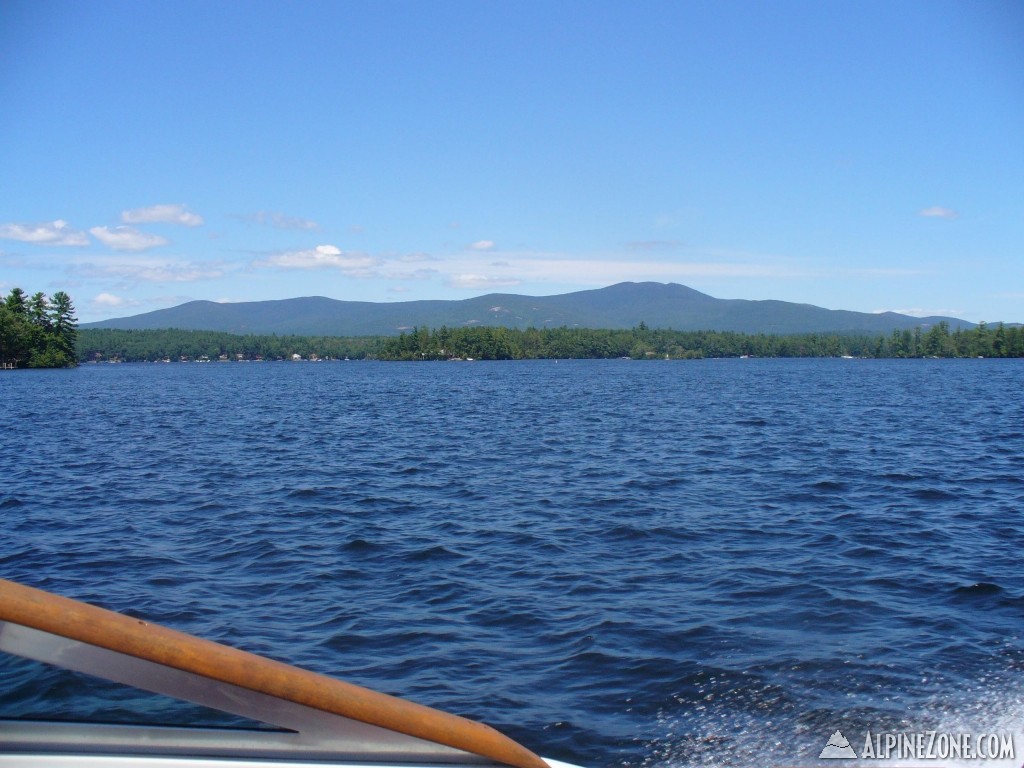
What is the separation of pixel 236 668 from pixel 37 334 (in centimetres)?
17099

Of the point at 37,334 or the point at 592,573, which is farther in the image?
the point at 37,334

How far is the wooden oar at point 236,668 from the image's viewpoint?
95.2 inches

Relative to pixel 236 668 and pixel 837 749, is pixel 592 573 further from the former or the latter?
pixel 236 668

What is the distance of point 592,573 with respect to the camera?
1459 centimetres

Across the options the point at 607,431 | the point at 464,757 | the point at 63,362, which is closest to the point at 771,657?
the point at 464,757

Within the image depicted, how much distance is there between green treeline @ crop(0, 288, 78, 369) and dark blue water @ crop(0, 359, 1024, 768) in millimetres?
134652

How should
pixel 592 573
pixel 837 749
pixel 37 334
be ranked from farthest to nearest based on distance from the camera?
pixel 37 334 → pixel 592 573 → pixel 837 749

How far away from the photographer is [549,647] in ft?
36.5

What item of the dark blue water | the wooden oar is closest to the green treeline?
the dark blue water

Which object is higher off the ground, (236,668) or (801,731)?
(236,668)

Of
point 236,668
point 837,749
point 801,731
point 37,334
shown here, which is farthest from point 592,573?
point 37,334

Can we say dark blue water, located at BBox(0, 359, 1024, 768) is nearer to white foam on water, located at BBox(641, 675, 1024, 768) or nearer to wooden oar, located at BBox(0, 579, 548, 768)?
white foam on water, located at BBox(641, 675, 1024, 768)

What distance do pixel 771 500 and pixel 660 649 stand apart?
11.1 m

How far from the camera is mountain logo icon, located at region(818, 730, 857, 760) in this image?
7.71 metres
